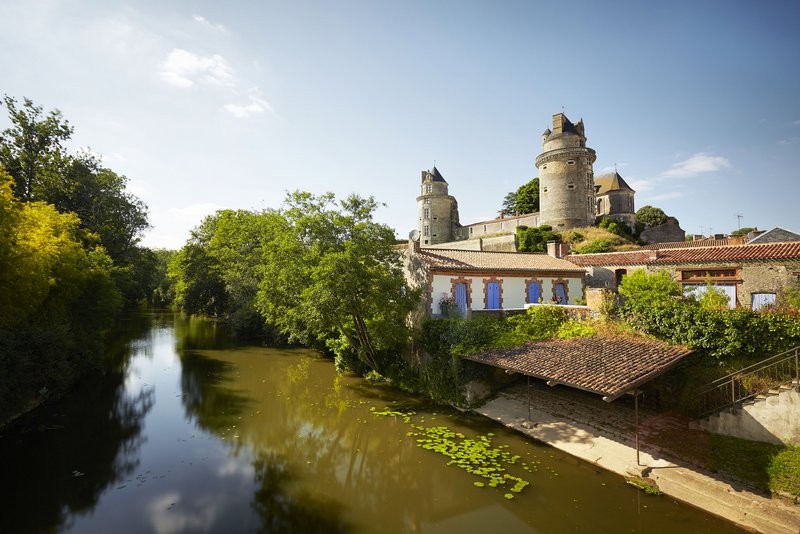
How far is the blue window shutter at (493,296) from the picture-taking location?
70.0ft

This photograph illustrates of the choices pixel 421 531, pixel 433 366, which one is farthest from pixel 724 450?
pixel 433 366

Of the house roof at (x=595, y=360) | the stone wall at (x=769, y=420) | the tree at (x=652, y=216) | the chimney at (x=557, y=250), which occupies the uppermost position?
the tree at (x=652, y=216)

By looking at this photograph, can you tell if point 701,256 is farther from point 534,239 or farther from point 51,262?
point 51,262

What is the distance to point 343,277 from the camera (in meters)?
16.8

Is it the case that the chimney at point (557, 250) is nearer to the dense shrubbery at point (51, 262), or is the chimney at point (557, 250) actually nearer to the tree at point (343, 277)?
the tree at point (343, 277)

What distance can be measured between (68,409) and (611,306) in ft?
72.7

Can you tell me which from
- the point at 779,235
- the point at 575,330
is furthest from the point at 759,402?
the point at 779,235

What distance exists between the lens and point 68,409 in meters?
15.9

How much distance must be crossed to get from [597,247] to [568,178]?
10.6 meters

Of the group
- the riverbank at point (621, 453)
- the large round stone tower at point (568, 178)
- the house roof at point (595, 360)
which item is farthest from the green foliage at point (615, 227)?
the riverbank at point (621, 453)

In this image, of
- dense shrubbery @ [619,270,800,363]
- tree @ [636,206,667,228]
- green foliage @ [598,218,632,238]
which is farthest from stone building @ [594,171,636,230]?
dense shrubbery @ [619,270,800,363]

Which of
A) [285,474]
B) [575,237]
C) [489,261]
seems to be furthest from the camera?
[575,237]

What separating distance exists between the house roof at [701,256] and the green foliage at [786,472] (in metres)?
12.6

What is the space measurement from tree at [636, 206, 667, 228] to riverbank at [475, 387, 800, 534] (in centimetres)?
4676
